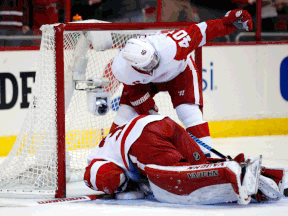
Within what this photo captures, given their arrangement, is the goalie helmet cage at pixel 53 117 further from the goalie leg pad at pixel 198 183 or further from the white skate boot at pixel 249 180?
the white skate boot at pixel 249 180

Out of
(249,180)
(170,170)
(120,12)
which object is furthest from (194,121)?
(120,12)

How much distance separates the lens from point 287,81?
5.14 meters

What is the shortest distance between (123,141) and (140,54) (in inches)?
16.8

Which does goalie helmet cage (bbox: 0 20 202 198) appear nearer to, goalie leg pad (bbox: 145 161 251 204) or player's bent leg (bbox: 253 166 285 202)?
goalie leg pad (bbox: 145 161 251 204)

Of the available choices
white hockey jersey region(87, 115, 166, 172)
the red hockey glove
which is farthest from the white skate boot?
the red hockey glove

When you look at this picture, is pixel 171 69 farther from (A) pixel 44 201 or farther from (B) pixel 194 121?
(A) pixel 44 201

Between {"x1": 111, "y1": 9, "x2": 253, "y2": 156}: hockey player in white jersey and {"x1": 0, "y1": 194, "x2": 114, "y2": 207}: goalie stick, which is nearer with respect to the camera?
{"x1": 0, "y1": 194, "x2": 114, "y2": 207}: goalie stick

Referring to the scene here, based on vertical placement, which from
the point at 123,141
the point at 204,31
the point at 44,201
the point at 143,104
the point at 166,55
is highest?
the point at 204,31

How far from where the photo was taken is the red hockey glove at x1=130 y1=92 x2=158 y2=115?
2.80 m

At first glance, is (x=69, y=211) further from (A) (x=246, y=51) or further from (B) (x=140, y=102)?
(A) (x=246, y=51)

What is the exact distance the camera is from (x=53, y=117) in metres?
2.46

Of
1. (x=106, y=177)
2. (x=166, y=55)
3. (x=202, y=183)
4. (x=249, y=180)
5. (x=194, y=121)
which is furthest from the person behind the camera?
(x=194, y=121)

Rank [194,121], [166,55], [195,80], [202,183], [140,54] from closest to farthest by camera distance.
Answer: [202,183] < [140,54] < [166,55] < [194,121] < [195,80]

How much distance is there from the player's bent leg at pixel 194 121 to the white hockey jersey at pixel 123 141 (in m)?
0.47
